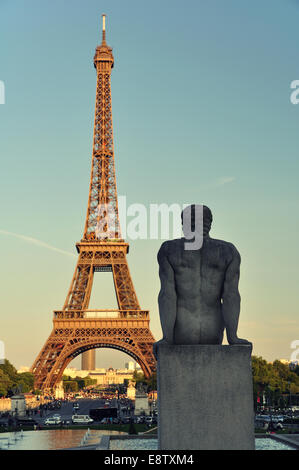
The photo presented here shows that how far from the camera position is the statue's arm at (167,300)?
888cm

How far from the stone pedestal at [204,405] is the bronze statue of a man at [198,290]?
2.03 feet

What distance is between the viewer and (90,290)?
81.0 metres

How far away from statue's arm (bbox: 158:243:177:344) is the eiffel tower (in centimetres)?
6609

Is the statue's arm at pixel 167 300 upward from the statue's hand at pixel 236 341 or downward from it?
upward

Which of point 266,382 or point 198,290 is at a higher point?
point 198,290

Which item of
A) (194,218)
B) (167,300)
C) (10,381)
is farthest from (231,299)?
(10,381)

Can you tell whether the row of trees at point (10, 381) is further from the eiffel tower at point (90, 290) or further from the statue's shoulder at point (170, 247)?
the statue's shoulder at point (170, 247)

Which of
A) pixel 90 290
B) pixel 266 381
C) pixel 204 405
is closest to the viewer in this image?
pixel 204 405

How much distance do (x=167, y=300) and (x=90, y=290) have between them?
7280 cm

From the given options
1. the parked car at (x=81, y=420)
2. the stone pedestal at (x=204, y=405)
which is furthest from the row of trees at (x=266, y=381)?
the stone pedestal at (x=204, y=405)

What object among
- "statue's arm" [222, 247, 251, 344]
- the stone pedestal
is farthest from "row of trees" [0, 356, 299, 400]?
the stone pedestal

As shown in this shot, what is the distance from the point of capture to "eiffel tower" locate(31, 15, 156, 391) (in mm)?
75156

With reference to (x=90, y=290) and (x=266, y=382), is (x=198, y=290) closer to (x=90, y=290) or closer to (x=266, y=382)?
(x=266, y=382)

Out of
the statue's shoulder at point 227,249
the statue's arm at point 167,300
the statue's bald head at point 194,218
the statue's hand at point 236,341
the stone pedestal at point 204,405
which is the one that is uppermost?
the statue's bald head at point 194,218
